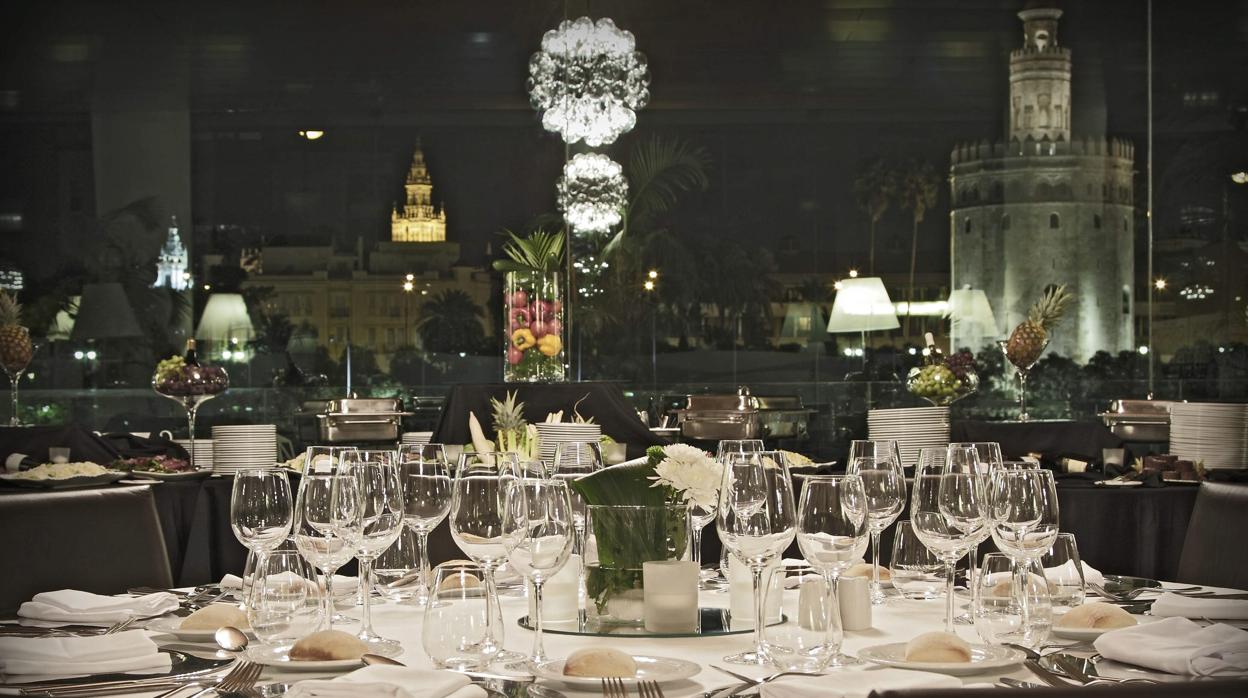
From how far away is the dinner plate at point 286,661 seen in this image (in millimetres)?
1630

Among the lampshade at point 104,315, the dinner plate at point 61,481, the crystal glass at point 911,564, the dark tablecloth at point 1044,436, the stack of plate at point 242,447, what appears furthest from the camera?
the lampshade at point 104,315

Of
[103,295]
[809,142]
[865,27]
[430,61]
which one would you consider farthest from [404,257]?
[865,27]

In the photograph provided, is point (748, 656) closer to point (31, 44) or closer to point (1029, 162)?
point (1029, 162)

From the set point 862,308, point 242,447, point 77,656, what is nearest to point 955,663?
point 77,656

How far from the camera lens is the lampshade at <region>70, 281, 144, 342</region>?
27.3ft

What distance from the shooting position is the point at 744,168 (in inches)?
337

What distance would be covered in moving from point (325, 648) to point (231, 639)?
0.73 ft

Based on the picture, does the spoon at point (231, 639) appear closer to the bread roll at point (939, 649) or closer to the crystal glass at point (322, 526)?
the crystal glass at point (322, 526)

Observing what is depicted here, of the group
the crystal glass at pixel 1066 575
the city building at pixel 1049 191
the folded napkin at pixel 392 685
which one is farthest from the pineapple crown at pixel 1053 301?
the folded napkin at pixel 392 685

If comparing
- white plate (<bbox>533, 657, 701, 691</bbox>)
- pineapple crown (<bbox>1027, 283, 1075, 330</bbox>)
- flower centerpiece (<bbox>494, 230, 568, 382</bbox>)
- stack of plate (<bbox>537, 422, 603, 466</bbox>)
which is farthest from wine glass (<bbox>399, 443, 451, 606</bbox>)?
pineapple crown (<bbox>1027, 283, 1075, 330</bbox>)

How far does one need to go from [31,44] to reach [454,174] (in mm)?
2781

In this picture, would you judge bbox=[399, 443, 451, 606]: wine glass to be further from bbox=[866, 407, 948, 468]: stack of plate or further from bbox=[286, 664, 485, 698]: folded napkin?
bbox=[866, 407, 948, 468]: stack of plate

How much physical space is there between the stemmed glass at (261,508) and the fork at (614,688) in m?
0.62

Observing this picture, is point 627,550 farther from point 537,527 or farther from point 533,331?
point 533,331
